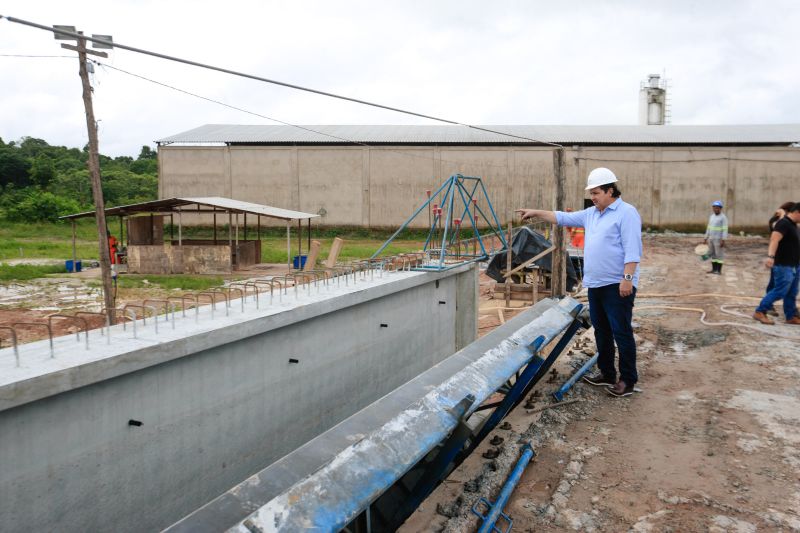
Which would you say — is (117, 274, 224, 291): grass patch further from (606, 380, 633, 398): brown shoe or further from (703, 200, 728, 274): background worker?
(703, 200, 728, 274): background worker

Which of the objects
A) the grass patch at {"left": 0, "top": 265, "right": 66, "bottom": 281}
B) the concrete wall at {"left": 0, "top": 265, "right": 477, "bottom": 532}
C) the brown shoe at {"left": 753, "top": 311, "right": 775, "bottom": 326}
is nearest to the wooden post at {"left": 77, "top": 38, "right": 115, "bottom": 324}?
the concrete wall at {"left": 0, "top": 265, "right": 477, "bottom": 532}

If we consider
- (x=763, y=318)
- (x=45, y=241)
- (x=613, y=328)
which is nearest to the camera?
(x=613, y=328)

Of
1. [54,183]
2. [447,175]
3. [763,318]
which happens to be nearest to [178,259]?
[447,175]

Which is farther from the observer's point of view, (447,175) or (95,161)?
(447,175)

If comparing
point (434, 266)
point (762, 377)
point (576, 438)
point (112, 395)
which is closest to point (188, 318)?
point (112, 395)

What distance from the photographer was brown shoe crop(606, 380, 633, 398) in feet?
16.9

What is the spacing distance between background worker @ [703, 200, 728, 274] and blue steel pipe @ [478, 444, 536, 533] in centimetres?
1210

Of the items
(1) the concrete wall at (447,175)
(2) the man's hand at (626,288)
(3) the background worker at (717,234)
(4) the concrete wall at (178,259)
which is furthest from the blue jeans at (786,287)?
(1) the concrete wall at (447,175)

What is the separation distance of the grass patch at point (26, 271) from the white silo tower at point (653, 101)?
37576 mm

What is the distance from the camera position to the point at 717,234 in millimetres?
14625

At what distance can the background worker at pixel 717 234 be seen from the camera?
14391mm

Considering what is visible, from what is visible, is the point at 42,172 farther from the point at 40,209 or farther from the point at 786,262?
the point at 786,262

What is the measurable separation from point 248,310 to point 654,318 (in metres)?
6.43

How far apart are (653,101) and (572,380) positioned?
41.9 metres
